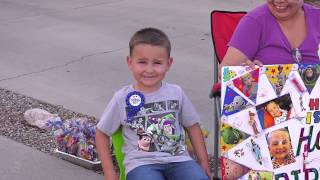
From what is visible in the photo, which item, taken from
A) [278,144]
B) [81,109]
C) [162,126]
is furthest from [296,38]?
[81,109]

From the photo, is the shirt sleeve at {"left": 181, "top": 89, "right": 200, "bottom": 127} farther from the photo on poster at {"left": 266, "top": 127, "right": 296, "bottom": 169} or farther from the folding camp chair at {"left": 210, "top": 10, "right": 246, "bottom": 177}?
the folding camp chair at {"left": 210, "top": 10, "right": 246, "bottom": 177}

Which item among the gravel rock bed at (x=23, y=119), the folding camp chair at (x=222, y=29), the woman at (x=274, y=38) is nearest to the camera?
the woman at (x=274, y=38)

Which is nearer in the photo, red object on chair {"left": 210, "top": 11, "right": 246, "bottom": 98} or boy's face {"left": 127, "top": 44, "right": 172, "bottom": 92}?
boy's face {"left": 127, "top": 44, "right": 172, "bottom": 92}

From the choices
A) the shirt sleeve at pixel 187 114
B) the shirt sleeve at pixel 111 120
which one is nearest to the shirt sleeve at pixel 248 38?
the shirt sleeve at pixel 187 114

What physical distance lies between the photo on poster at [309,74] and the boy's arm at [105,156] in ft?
3.27

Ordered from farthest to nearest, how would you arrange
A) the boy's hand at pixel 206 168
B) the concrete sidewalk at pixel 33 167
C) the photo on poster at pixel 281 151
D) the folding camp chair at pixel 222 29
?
the concrete sidewalk at pixel 33 167
the folding camp chair at pixel 222 29
the boy's hand at pixel 206 168
the photo on poster at pixel 281 151

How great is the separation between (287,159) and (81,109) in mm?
2560

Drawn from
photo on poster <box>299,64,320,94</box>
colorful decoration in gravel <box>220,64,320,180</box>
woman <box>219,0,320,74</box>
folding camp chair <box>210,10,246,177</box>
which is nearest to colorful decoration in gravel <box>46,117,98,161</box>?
folding camp chair <box>210,10,246,177</box>

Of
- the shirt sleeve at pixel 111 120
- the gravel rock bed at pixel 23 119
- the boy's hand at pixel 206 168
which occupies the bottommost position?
the gravel rock bed at pixel 23 119

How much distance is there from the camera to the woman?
3342mm

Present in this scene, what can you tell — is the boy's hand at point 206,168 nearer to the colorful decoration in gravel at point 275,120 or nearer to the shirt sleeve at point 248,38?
the colorful decoration in gravel at point 275,120

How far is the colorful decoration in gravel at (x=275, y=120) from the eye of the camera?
303 cm

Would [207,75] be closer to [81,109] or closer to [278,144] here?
[81,109]

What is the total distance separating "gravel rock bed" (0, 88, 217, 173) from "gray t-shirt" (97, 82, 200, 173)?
3.56 feet
